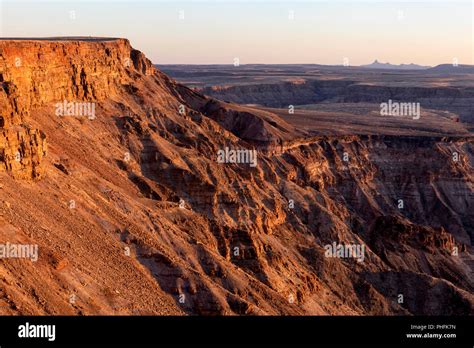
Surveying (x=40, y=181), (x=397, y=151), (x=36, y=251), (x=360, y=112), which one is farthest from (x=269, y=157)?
(x=360, y=112)

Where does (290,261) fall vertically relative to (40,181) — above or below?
below

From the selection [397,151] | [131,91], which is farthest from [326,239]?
[397,151]

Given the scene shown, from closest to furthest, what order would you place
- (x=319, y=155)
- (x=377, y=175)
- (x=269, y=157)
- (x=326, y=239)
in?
(x=326, y=239), (x=269, y=157), (x=319, y=155), (x=377, y=175)

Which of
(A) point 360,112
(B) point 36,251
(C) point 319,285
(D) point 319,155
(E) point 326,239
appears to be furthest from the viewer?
(A) point 360,112

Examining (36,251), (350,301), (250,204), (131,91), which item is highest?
(131,91)

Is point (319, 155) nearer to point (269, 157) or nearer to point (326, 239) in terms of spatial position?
point (269, 157)

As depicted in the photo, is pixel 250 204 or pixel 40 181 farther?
pixel 250 204
